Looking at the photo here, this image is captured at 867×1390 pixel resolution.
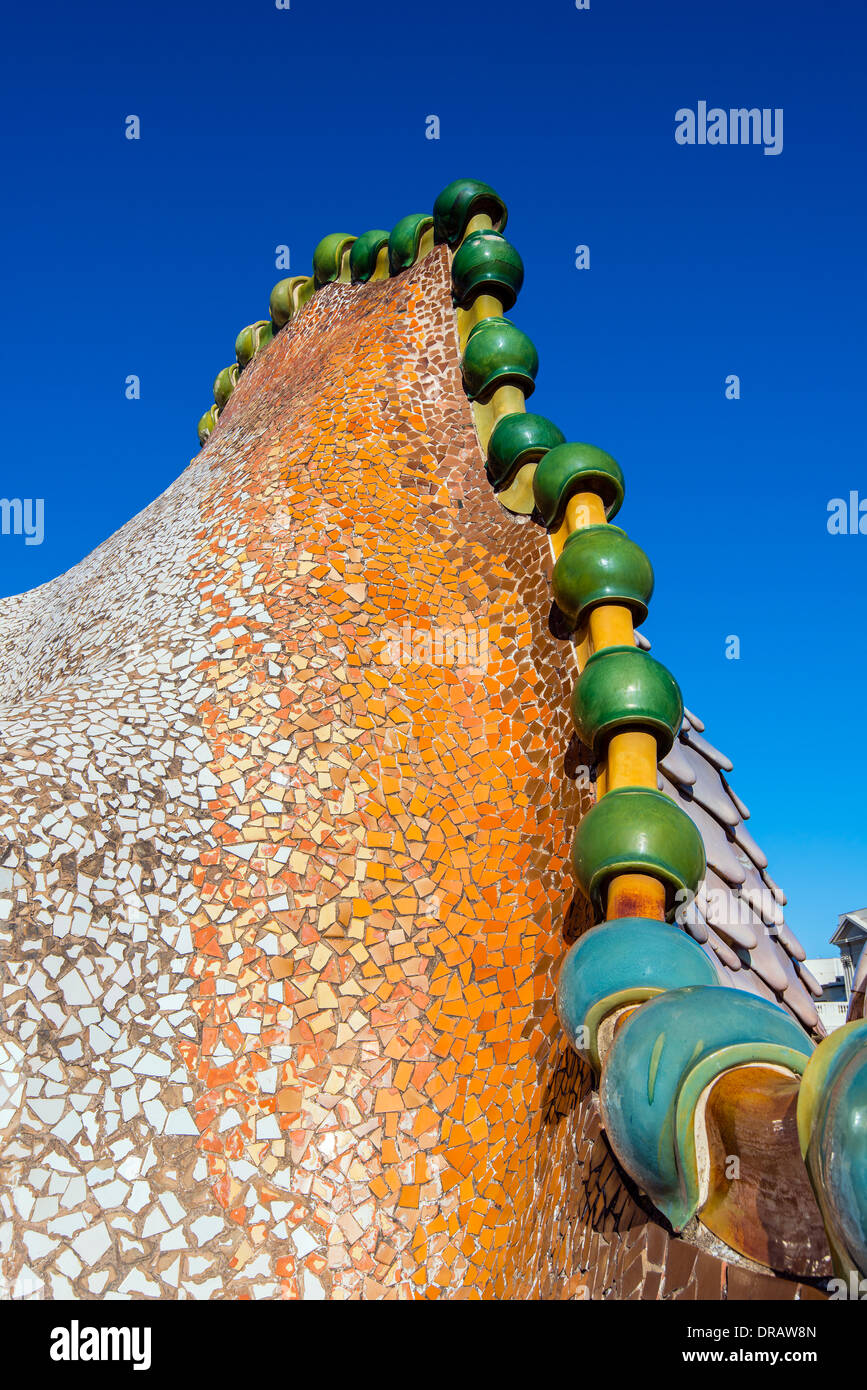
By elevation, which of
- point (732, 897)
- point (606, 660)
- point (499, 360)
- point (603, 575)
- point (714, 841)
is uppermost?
point (499, 360)

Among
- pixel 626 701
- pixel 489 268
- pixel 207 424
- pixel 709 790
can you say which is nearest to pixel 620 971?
pixel 626 701

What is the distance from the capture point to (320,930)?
11.7ft

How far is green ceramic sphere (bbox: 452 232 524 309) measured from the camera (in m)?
5.07

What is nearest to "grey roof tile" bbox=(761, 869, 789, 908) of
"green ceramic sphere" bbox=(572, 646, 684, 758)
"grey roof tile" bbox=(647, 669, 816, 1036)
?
"grey roof tile" bbox=(647, 669, 816, 1036)

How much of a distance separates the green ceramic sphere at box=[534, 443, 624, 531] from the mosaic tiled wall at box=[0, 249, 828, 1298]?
0.19 metres

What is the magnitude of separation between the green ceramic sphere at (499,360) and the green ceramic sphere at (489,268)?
0.27m

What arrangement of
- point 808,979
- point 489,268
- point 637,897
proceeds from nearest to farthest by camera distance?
point 637,897, point 489,268, point 808,979

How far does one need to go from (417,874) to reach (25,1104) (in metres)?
1.46

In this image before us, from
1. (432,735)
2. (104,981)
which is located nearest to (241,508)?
(432,735)

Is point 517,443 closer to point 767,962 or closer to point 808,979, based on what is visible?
point 767,962

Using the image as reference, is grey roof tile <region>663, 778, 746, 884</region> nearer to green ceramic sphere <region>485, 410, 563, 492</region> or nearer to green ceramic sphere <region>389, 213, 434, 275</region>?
green ceramic sphere <region>485, 410, 563, 492</region>

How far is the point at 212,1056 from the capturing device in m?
3.23

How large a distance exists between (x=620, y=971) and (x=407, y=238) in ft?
14.4

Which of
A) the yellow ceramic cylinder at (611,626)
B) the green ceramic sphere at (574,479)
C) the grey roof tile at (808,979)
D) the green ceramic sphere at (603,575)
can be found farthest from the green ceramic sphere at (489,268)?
the grey roof tile at (808,979)
